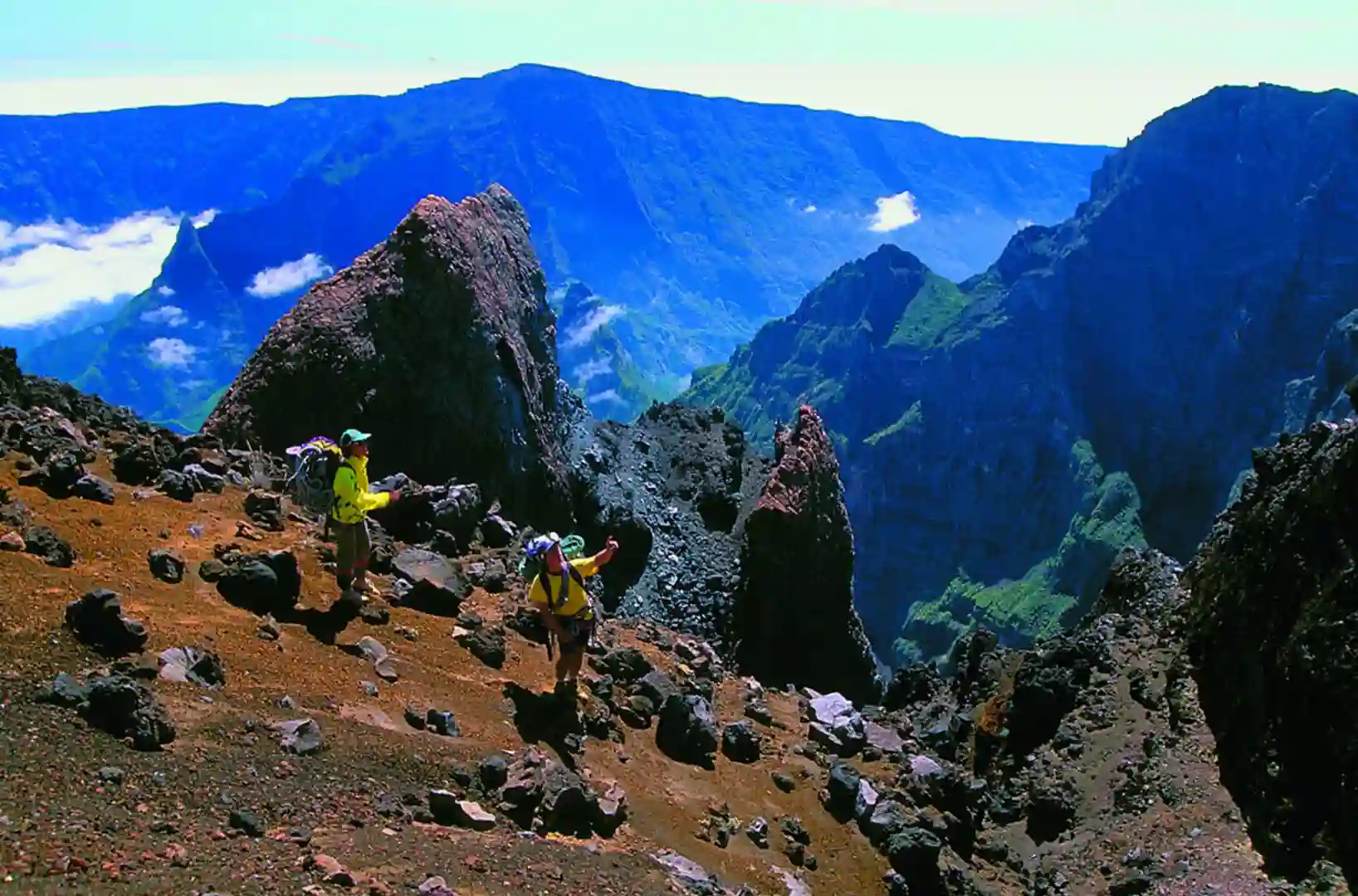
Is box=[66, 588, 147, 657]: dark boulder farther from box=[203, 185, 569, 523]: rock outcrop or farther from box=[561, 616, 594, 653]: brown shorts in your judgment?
box=[203, 185, 569, 523]: rock outcrop

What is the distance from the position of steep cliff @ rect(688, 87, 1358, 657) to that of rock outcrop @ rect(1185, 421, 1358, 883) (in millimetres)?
102719

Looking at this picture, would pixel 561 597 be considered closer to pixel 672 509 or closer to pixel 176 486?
pixel 176 486

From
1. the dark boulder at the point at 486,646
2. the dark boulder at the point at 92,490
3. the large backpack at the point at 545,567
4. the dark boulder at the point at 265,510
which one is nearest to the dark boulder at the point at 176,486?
the dark boulder at the point at 265,510

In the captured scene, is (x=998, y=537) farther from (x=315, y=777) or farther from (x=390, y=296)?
(x=315, y=777)

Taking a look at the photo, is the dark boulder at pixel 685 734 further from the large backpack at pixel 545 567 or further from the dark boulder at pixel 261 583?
the dark boulder at pixel 261 583

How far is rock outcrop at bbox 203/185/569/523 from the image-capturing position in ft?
83.1

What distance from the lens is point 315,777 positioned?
427 inches

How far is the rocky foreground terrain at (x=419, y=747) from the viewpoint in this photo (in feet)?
31.3

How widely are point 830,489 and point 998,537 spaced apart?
373 feet

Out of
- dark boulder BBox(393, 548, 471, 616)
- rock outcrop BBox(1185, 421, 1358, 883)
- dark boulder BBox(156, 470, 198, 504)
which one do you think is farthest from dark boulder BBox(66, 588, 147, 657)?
rock outcrop BBox(1185, 421, 1358, 883)

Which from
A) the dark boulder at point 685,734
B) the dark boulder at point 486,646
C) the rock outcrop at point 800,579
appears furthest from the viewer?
the rock outcrop at point 800,579

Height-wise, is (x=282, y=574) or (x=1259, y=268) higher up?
(x=1259, y=268)

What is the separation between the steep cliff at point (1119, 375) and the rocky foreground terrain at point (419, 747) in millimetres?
104043

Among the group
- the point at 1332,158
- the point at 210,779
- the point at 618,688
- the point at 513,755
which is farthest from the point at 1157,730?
the point at 1332,158
